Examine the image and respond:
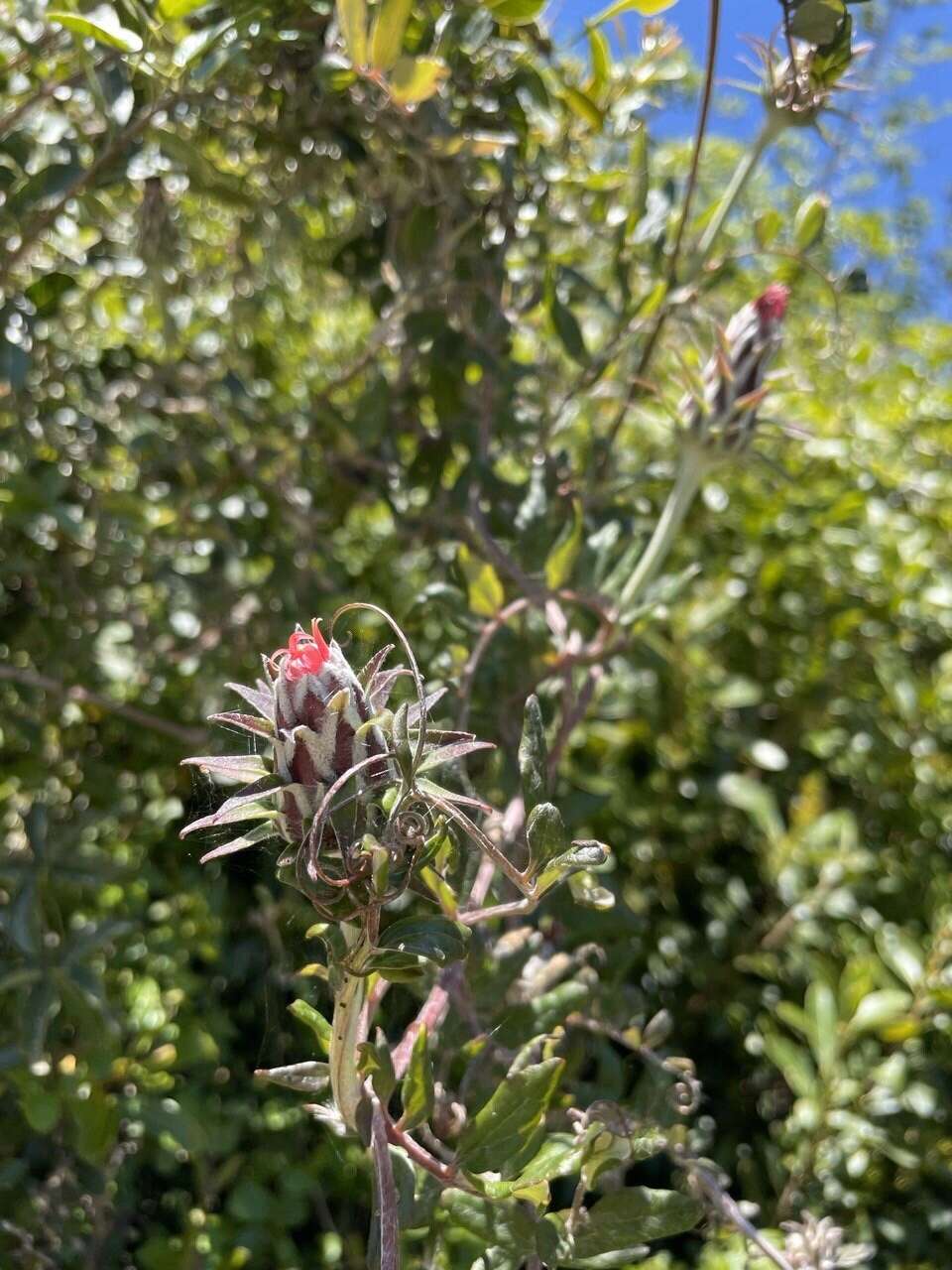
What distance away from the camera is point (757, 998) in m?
1.19

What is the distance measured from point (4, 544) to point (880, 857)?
3.02ft

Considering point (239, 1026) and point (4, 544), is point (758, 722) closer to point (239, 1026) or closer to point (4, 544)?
point (239, 1026)

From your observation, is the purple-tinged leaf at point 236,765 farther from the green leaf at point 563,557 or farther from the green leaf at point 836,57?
the green leaf at point 836,57

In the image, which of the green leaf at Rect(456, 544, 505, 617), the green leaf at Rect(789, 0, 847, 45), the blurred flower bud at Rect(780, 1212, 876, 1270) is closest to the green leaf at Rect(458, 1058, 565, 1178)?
the blurred flower bud at Rect(780, 1212, 876, 1270)

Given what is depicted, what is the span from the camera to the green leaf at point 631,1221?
0.58 m

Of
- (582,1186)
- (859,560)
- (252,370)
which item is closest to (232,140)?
(252,370)

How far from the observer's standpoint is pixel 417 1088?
0.52 meters

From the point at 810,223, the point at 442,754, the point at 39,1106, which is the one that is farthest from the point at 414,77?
the point at 39,1106

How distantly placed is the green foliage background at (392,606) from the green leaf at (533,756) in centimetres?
13

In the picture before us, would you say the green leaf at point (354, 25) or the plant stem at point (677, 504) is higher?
the green leaf at point (354, 25)

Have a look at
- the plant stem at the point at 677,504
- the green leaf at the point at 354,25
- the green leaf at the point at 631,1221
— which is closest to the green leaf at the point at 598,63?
the green leaf at the point at 354,25

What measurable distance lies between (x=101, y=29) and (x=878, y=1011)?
93 centimetres

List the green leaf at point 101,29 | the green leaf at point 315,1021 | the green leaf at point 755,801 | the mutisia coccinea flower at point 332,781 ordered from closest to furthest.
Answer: the mutisia coccinea flower at point 332,781 → the green leaf at point 315,1021 → the green leaf at point 101,29 → the green leaf at point 755,801

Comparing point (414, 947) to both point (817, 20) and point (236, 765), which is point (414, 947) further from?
point (817, 20)
